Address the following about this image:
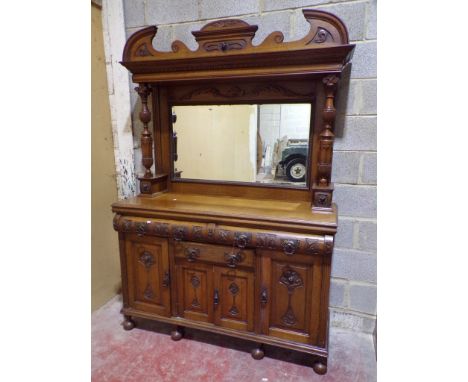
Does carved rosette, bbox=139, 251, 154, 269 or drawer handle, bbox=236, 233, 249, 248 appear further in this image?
carved rosette, bbox=139, 251, 154, 269

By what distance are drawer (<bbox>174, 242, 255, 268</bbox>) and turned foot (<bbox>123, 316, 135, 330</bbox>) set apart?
0.58 metres

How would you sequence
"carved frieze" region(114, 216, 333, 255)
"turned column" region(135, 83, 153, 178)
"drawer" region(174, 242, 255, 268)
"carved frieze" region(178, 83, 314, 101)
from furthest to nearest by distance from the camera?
"turned column" region(135, 83, 153, 178), "carved frieze" region(178, 83, 314, 101), "drawer" region(174, 242, 255, 268), "carved frieze" region(114, 216, 333, 255)

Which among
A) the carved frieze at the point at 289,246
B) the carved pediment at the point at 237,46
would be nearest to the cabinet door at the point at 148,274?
the carved frieze at the point at 289,246

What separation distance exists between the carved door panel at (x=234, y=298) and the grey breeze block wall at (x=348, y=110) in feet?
1.95

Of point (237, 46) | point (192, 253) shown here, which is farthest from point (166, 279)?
point (237, 46)

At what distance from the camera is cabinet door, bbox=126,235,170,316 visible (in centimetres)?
154

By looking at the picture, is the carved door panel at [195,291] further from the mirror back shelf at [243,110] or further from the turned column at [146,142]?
the turned column at [146,142]

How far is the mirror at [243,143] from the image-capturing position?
157cm

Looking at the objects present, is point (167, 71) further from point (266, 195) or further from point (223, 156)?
point (266, 195)

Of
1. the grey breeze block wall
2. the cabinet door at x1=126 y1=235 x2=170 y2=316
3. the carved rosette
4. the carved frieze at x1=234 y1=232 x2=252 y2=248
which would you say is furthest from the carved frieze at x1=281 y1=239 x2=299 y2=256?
the carved rosette

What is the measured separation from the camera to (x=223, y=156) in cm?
172

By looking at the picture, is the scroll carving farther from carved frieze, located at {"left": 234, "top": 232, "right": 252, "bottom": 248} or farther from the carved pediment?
carved frieze, located at {"left": 234, "top": 232, "right": 252, "bottom": 248}
